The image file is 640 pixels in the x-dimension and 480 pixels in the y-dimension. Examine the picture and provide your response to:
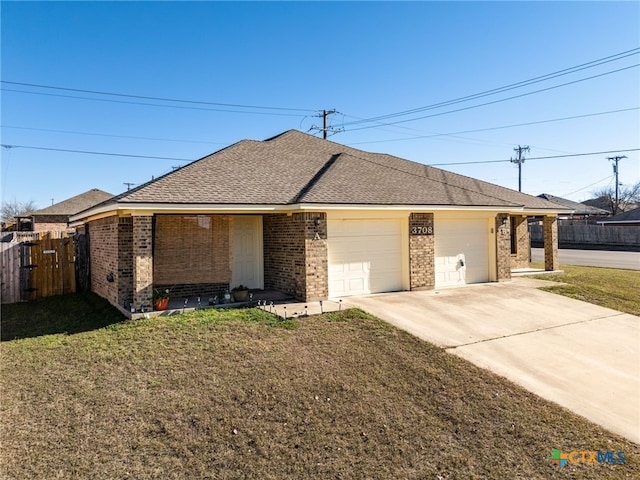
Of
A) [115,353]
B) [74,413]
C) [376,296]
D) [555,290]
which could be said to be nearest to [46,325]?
[115,353]

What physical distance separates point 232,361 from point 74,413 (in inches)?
86.7

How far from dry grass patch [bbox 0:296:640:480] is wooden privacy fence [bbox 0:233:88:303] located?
231 inches

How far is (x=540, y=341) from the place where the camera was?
24.7ft

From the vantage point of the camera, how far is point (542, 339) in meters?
7.65

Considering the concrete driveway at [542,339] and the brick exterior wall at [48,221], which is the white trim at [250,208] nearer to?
the concrete driveway at [542,339]

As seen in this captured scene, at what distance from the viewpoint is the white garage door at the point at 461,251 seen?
1236 centimetres

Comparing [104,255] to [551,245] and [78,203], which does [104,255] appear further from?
[78,203]

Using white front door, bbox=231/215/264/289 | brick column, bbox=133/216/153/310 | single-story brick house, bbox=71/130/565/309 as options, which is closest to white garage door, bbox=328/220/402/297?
single-story brick house, bbox=71/130/565/309

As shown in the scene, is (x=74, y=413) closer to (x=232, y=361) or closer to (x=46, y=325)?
(x=232, y=361)

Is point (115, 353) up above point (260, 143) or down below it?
below

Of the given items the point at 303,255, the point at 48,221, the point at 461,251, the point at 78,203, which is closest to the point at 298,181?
the point at 303,255

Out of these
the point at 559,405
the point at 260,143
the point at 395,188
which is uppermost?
the point at 260,143

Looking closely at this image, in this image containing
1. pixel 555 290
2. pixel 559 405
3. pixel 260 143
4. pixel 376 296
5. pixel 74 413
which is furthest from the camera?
pixel 260 143

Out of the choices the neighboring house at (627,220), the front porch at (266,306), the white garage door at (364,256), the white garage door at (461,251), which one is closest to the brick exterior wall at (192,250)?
the front porch at (266,306)
